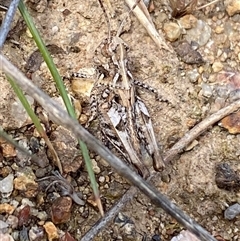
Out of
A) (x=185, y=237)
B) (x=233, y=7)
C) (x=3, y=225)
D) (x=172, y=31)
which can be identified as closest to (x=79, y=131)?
(x=3, y=225)

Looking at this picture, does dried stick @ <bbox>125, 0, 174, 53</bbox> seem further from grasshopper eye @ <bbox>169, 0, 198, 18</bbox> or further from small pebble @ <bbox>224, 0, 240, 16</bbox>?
small pebble @ <bbox>224, 0, 240, 16</bbox>

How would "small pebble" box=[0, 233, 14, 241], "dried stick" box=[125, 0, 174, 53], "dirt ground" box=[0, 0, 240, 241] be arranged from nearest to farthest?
"small pebble" box=[0, 233, 14, 241] → "dirt ground" box=[0, 0, 240, 241] → "dried stick" box=[125, 0, 174, 53]

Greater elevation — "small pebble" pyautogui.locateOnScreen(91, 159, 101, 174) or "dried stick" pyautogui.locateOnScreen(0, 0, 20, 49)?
"dried stick" pyautogui.locateOnScreen(0, 0, 20, 49)

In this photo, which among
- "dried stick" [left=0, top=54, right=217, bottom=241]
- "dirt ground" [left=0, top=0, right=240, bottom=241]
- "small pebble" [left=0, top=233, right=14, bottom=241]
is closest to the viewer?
"dried stick" [left=0, top=54, right=217, bottom=241]

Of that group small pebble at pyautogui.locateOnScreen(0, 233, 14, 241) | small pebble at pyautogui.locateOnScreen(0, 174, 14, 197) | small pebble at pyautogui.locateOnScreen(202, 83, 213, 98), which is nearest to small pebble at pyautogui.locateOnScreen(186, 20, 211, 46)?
small pebble at pyautogui.locateOnScreen(202, 83, 213, 98)

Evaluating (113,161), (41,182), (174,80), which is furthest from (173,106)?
(113,161)

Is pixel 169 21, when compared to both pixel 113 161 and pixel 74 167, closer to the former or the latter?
pixel 74 167

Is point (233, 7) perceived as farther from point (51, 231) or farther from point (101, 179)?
point (51, 231)
